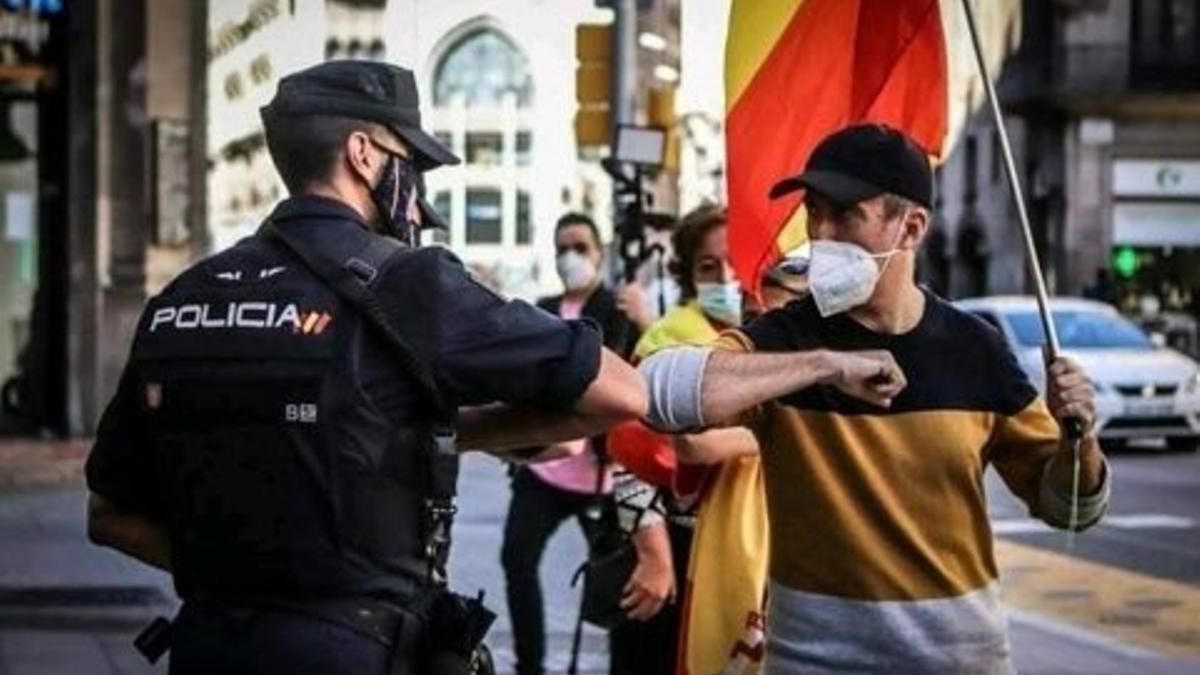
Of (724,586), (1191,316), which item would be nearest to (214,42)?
(724,586)

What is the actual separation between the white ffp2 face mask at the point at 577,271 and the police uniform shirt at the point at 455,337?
545cm

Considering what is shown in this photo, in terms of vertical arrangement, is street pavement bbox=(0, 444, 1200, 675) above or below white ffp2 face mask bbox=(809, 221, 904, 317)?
below

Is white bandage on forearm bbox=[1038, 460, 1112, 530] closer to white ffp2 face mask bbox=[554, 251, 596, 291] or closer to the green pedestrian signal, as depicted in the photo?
white ffp2 face mask bbox=[554, 251, 596, 291]

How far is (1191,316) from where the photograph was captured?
44.0 m

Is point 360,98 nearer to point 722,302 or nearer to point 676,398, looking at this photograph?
point 676,398

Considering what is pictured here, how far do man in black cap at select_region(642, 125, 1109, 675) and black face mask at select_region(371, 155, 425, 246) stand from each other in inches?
21.3

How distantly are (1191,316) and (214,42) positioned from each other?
29479 mm

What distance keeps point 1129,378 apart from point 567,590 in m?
12.4

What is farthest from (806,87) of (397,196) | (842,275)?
(397,196)

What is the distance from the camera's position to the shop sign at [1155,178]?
45156mm

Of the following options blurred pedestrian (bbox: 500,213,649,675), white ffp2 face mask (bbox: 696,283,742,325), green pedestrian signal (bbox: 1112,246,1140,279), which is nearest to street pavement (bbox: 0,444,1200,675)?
blurred pedestrian (bbox: 500,213,649,675)

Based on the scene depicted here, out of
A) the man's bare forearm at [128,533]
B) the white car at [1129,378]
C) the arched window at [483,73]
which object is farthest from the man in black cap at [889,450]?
the white car at [1129,378]

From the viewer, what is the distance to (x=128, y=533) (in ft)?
12.2

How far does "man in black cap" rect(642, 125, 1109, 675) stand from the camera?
3990 mm
